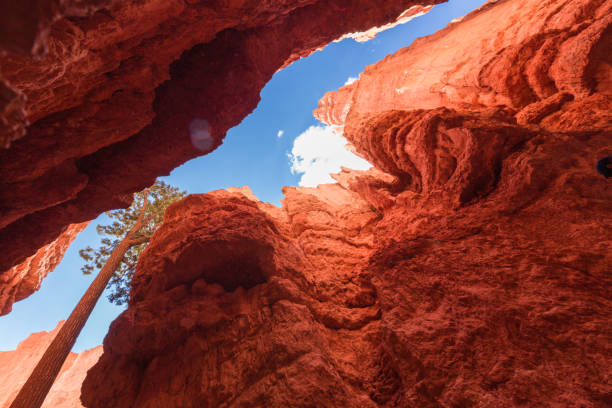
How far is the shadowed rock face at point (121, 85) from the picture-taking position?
306 cm

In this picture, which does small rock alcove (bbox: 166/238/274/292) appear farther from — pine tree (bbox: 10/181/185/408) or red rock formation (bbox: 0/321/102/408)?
red rock formation (bbox: 0/321/102/408)

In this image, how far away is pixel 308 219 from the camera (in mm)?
10430

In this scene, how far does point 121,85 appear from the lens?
4.76 metres

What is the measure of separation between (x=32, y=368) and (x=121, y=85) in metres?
32.2

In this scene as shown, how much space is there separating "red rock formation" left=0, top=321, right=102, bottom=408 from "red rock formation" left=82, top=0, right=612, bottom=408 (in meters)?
23.6

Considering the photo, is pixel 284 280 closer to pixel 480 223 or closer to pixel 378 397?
pixel 378 397

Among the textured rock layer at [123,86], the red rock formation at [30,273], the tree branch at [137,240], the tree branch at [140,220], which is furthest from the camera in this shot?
the tree branch at [140,220]

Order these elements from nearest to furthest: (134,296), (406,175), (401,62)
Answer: (134,296), (406,175), (401,62)

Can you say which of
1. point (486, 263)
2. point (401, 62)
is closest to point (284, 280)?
point (486, 263)

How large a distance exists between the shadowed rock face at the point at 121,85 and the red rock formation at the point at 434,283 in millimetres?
2293

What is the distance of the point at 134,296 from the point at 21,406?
4484mm

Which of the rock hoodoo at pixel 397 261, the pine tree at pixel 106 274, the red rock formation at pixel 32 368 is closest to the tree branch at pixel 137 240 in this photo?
the pine tree at pixel 106 274

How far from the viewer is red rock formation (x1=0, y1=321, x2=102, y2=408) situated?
1939 cm

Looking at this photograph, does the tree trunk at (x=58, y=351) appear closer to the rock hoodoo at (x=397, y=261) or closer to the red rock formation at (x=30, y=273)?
the rock hoodoo at (x=397, y=261)
